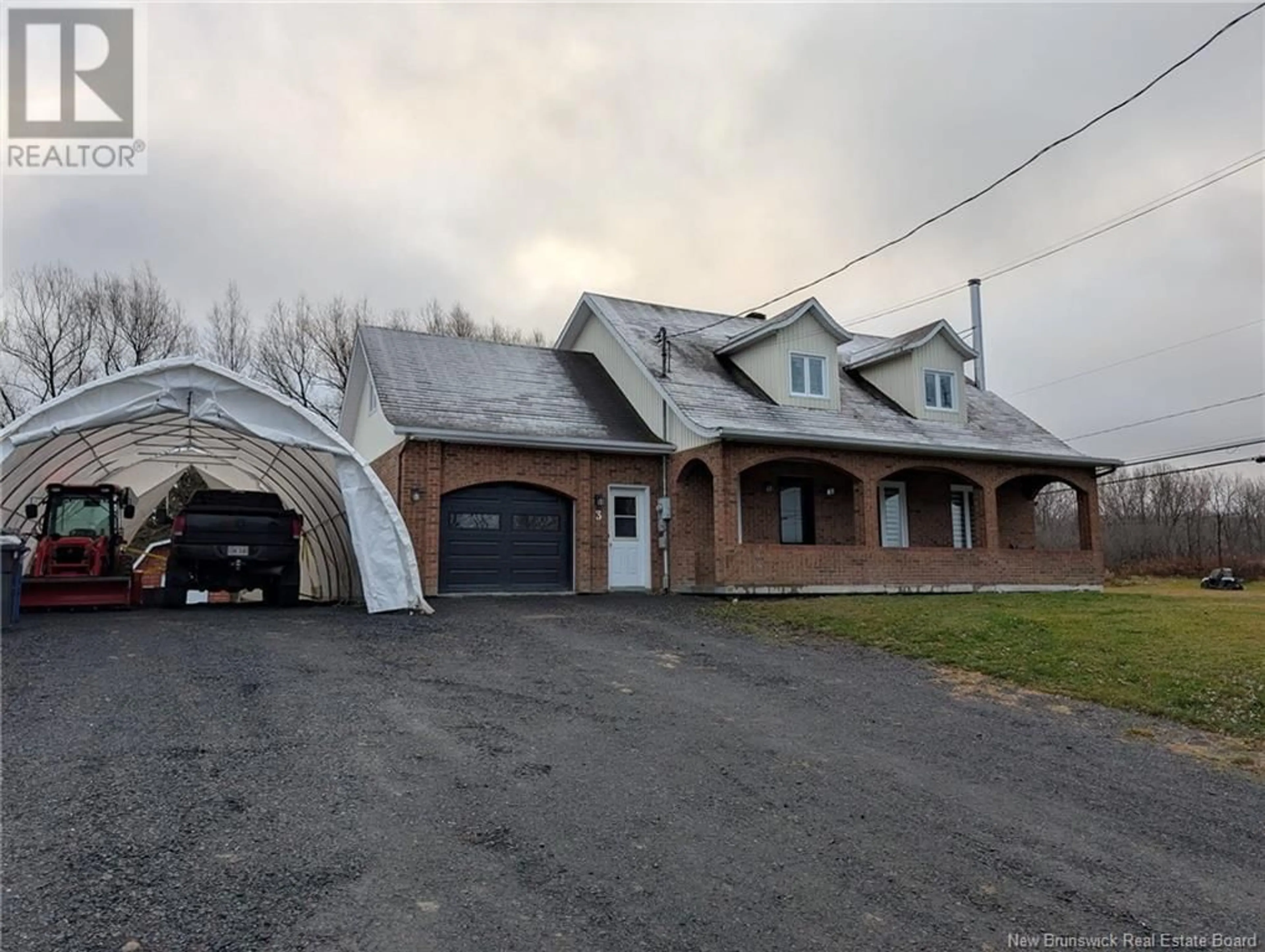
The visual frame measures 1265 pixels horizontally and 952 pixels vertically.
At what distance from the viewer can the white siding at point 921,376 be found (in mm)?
18812

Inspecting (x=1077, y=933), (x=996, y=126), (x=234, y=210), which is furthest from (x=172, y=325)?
(x=1077, y=933)

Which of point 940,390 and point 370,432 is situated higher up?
point 940,390

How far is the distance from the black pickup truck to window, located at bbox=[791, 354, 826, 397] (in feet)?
34.3

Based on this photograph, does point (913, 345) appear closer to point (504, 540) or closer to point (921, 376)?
point (921, 376)

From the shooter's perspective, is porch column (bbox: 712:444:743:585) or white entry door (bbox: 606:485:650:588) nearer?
porch column (bbox: 712:444:743:585)

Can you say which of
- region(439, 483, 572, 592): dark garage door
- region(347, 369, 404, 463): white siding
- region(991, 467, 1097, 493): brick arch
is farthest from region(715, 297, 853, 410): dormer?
region(347, 369, 404, 463): white siding

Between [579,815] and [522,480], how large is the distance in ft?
36.6

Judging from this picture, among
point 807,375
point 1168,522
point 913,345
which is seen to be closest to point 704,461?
point 807,375

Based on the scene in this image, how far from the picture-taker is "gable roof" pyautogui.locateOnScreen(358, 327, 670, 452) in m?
14.8

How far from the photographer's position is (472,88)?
11.2m

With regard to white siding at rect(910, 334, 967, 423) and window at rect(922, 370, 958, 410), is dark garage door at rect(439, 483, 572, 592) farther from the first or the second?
window at rect(922, 370, 958, 410)

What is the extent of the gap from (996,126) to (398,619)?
36.1ft

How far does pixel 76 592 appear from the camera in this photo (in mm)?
12227

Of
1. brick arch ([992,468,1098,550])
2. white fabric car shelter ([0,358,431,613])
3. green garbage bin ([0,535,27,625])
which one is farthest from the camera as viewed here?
brick arch ([992,468,1098,550])
